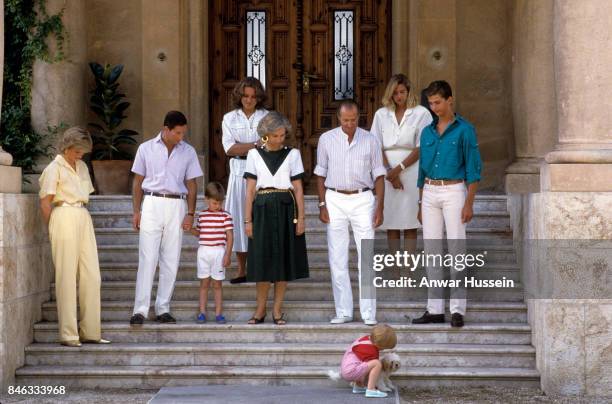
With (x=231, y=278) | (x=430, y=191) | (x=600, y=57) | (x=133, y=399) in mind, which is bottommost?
(x=133, y=399)

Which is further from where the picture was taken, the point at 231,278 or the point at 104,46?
the point at 104,46

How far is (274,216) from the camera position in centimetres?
909

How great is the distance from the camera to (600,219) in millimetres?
8531

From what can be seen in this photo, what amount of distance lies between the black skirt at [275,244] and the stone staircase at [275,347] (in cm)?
41

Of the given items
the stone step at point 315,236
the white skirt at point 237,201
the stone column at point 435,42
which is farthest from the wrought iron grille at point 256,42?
the white skirt at point 237,201

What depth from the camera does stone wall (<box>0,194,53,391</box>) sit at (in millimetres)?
8602

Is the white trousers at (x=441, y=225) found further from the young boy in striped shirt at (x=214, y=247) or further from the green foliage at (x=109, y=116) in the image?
the green foliage at (x=109, y=116)

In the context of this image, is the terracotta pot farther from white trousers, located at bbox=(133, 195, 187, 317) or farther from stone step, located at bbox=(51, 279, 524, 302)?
white trousers, located at bbox=(133, 195, 187, 317)

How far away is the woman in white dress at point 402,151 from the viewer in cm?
973

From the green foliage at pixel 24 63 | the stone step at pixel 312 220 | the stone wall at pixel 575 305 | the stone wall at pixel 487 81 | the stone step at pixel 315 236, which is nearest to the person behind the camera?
the stone wall at pixel 575 305

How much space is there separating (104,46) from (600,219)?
21.2 feet

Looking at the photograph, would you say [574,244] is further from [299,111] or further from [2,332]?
[299,111]

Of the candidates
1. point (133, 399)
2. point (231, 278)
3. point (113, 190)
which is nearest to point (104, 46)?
point (113, 190)

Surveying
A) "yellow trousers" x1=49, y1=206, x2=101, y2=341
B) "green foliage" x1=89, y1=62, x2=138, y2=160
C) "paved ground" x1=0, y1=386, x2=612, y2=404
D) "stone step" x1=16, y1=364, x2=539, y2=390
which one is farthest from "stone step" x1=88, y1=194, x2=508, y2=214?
"paved ground" x1=0, y1=386, x2=612, y2=404
